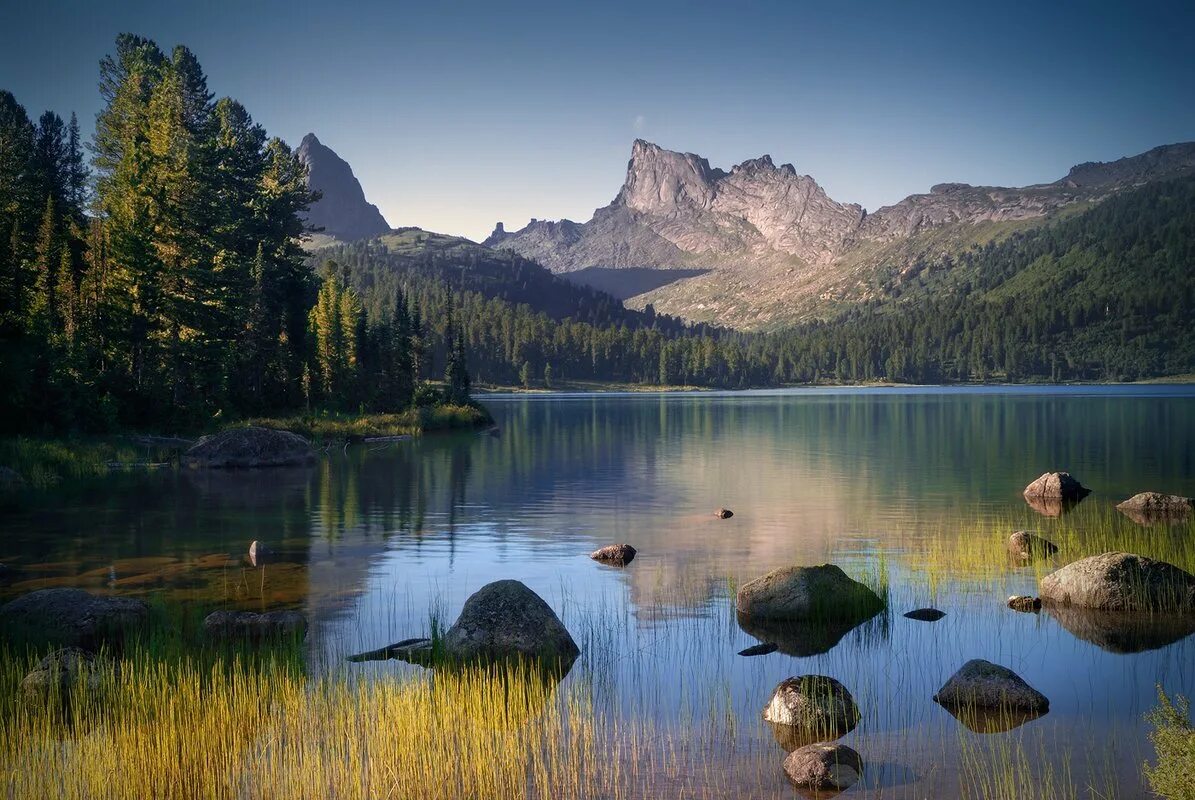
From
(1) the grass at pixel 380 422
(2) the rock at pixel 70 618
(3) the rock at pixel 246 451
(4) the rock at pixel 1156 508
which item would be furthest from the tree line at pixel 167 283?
(4) the rock at pixel 1156 508

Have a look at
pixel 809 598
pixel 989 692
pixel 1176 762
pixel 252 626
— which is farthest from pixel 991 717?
pixel 252 626

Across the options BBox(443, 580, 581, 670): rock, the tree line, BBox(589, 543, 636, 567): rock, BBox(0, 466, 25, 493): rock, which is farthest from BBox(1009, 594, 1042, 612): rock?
the tree line

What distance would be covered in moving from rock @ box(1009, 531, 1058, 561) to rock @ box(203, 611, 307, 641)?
21.5m

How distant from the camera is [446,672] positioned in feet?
52.1

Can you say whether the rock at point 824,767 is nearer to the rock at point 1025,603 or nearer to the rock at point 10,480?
the rock at point 1025,603

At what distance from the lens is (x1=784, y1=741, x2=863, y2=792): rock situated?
11.9 meters

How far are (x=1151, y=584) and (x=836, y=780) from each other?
13.9 metres

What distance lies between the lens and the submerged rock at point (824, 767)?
38.9 ft

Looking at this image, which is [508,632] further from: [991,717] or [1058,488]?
[1058,488]

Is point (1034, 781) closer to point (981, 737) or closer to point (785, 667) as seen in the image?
point (981, 737)

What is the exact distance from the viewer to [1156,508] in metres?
36.6

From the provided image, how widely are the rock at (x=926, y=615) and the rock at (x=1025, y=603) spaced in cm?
185

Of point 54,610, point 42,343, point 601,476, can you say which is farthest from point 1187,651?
point 42,343

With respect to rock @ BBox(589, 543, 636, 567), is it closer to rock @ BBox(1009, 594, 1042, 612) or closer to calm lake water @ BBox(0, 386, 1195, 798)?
calm lake water @ BBox(0, 386, 1195, 798)
